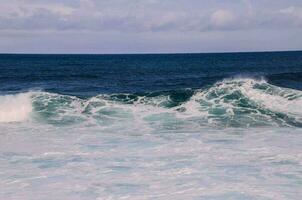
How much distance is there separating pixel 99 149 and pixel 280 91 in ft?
44.5

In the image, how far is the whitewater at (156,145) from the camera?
931cm

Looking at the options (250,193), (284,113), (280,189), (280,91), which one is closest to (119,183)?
(250,193)

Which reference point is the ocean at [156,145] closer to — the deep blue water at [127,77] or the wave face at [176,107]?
the wave face at [176,107]

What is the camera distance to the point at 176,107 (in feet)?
69.5

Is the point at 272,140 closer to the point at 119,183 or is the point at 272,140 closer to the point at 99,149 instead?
the point at 99,149

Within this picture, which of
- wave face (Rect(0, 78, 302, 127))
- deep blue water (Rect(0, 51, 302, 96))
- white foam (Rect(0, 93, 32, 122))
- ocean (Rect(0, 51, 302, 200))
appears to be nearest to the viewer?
ocean (Rect(0, 51, 302, 200))

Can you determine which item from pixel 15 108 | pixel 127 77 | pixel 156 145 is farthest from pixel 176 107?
pixel 127 77

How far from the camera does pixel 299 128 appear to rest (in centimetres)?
1639

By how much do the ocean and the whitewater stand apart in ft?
0.08

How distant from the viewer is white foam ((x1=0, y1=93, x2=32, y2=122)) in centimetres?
1980

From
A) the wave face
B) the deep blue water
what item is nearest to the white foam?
the wave face

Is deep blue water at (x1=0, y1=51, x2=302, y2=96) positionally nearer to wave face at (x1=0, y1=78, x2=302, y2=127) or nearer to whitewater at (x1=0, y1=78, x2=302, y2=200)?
wave face at (x1=0, y1=78, x2=302, y2=127)

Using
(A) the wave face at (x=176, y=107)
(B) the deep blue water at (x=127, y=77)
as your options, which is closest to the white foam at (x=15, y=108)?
(A) the wave face at (x=176, y=107)

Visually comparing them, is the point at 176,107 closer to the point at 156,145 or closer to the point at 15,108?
the point at 156,145
